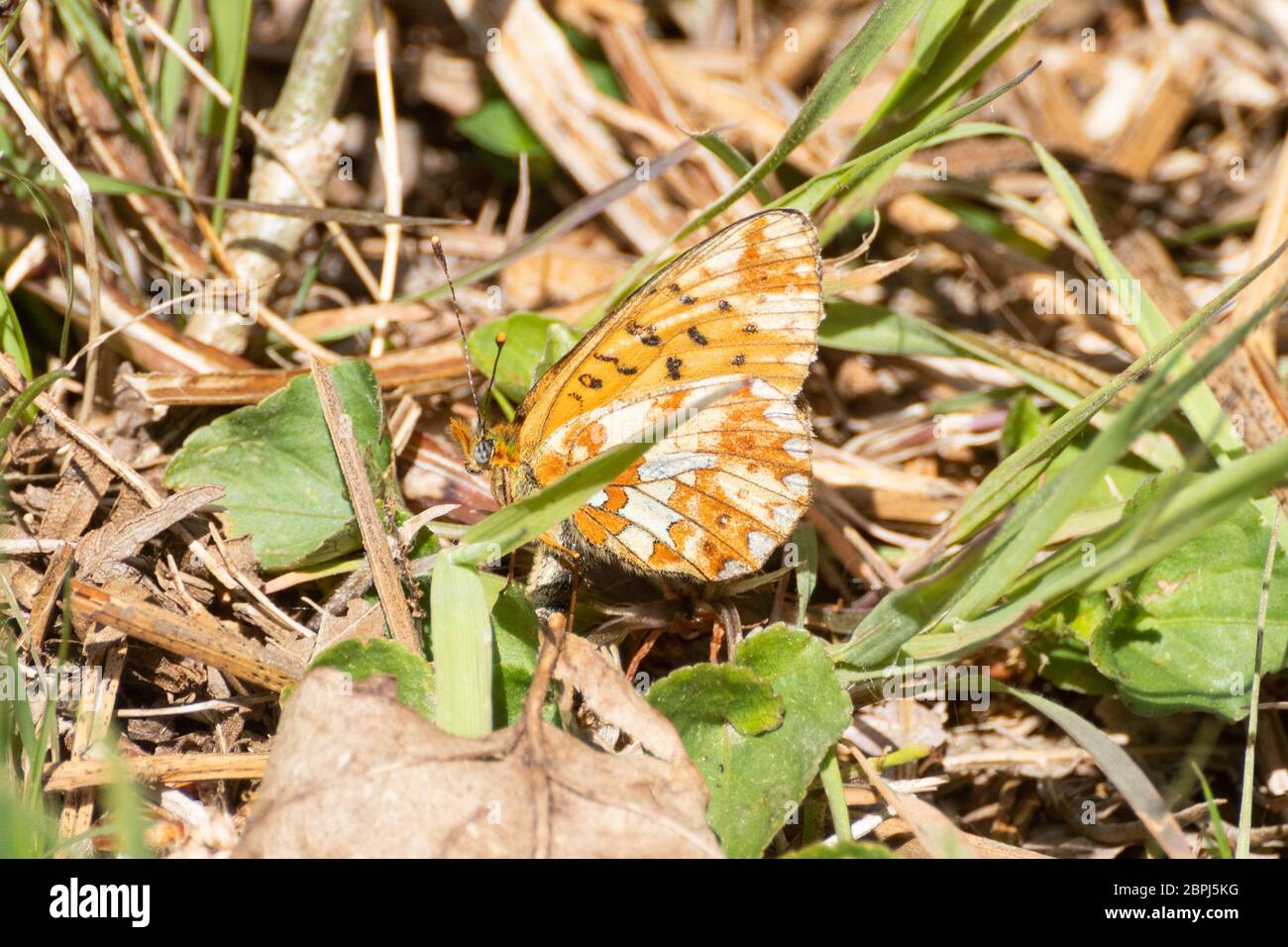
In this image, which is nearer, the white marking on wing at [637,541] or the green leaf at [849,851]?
the green leaf at [849,851]

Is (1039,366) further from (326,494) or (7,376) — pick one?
(7,376)

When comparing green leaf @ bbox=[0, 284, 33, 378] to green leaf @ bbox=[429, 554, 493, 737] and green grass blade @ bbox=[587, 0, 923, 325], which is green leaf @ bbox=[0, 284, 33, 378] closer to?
green leaf @ bbox=[429, 554, 493, 737]

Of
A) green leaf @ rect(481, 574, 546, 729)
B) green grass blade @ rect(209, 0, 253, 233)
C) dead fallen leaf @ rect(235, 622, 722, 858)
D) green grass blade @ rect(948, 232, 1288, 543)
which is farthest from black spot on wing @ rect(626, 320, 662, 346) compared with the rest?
green grass blade @ rect(209, 0, 253, 233)

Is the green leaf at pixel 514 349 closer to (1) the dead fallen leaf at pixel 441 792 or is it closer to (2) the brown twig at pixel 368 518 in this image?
(2) the brown twig at pixel 368 518

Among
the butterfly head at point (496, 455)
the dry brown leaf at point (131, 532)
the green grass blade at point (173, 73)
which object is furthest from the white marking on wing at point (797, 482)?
the green grass blade at point (173, 73)

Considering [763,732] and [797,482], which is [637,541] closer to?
[797,482]

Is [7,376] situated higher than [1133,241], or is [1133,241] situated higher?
[1133,241]
